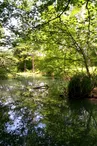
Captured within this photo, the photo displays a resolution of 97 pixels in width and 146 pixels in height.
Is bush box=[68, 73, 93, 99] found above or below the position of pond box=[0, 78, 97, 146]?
above

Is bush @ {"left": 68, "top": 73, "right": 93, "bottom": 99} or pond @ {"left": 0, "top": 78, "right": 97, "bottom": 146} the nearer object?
pond @ {"left": 0, "top": 78, "right": 97, "bottom": 146}

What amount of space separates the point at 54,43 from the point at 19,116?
5.94 m

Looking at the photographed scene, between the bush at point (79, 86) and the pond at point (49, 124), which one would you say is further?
the bush at point (79, 86)

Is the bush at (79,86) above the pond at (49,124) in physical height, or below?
above

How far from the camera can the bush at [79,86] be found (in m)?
12.3

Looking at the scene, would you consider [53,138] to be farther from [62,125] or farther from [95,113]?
[95,113]

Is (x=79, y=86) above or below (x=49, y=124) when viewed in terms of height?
above

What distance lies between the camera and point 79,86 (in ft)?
40.4

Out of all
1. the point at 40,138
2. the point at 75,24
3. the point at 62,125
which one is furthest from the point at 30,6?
the point at 40,138

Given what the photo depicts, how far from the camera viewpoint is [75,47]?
13516mm

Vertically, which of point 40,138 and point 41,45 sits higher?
point 41,45

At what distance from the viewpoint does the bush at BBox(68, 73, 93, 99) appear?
12.3 meters

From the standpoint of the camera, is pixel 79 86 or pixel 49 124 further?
pixel 79 86

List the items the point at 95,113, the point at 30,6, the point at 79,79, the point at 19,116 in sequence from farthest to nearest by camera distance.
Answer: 1. the point at 79,79
2. the point at 30,6
3. the point at 95,113
4. the point at 19,116
